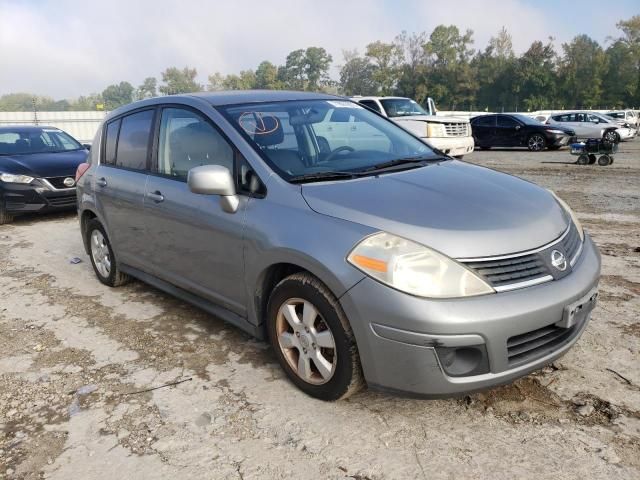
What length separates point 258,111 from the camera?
3559mm

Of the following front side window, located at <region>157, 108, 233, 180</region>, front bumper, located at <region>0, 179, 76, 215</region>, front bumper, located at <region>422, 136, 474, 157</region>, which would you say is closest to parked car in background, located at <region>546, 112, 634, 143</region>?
front bumper, located at <region>422, 136, 474, 157</region>

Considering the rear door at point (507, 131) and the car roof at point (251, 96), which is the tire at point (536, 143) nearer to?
the rear door at point (507, 131)

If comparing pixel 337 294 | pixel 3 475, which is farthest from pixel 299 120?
pixel 3 475

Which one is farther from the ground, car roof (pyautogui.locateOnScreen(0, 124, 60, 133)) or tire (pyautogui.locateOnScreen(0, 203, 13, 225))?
car roof (pyautogui.locateOnScreen(0, 124, 60, 133))

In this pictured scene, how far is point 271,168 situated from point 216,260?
0.69 m

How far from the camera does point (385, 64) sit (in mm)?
80812

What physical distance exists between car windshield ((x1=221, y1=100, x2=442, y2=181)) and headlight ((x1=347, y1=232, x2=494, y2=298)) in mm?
794

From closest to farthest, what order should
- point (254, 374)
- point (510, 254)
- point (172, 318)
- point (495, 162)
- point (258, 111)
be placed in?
1. point (510, 254)
2. point (254, 374)
3. point (258, 111)
4. point (172, 318)
5. point (495, 162)

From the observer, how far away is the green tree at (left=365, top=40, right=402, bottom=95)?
79.8m

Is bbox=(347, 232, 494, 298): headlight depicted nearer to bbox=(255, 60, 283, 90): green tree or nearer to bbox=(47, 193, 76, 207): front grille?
bbox=(47, 193, 76, 207): front grille

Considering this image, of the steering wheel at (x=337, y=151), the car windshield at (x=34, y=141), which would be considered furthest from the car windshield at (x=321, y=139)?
the car windshield at (x=34, y=141)

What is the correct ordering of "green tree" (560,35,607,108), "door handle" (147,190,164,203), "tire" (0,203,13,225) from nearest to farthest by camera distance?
"door handle" (147,190,164,203) < "tire" (0,203,13,225) < "green tree" (560,35,607,108)

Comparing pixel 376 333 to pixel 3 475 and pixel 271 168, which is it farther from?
pixel 3 475

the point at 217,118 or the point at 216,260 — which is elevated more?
the point at 217,118
